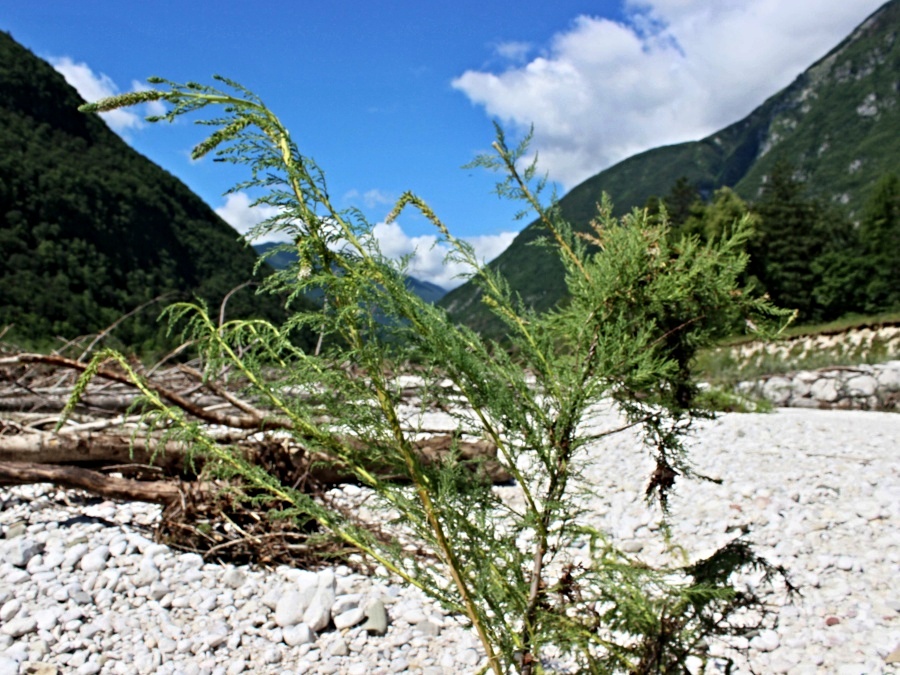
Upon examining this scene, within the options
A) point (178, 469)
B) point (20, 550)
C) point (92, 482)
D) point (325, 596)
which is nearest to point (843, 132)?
point (178, 469)

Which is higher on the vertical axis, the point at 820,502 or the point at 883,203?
the point at 883,203

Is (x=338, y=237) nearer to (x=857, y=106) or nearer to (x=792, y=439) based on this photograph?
(x=792, y=439)

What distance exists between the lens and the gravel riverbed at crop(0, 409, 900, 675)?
287 cm

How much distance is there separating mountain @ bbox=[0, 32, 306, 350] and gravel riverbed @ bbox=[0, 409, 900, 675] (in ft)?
96.4

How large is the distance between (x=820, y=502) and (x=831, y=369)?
8367 mm

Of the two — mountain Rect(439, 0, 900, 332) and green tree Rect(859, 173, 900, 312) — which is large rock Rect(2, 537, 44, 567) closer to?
green tree Rect(859, 173, 900, 312)

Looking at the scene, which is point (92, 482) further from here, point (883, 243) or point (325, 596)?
point (883, 243)

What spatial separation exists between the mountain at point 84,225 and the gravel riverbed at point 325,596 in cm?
2937

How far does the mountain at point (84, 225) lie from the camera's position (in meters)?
42.1

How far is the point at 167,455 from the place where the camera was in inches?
183

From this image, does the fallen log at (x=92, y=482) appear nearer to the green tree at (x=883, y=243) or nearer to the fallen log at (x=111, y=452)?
the fallen log at (x=111, y=452)

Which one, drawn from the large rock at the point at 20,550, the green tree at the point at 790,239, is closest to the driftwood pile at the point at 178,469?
the large rock at the point at 20,550

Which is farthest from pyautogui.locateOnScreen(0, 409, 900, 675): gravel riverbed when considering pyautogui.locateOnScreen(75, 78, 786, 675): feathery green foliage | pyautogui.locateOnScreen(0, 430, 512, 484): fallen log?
pyautogui.locateOnScreen(75, 78, 786, 675): feathery green foliage

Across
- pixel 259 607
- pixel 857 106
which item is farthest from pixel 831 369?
pixel 857 106
